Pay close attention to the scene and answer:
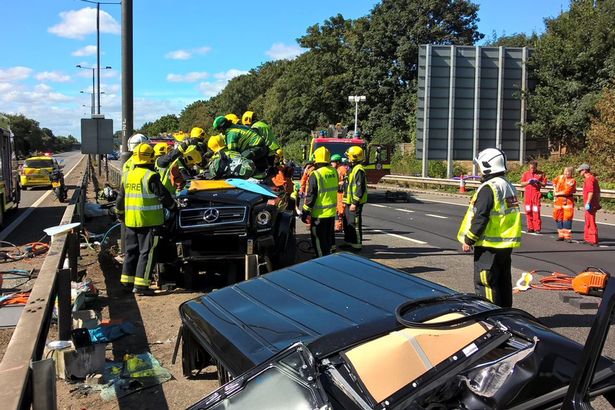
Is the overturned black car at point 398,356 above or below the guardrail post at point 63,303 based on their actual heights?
above

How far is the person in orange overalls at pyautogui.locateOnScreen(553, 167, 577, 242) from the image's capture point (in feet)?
39.8

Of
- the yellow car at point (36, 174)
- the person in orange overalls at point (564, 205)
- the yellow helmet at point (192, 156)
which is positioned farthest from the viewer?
the yellow car at point (36, 174)

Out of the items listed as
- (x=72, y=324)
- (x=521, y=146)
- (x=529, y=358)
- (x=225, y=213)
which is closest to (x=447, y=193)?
(x=521, y=146)

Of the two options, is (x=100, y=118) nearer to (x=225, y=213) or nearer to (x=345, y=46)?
(x=225, y=213)

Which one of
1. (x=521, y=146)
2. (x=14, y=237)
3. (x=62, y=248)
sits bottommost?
(x=14, y=237)

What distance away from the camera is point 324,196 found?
27.8 ft

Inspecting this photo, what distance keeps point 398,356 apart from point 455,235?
36.9 feet

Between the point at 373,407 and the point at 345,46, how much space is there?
191ft

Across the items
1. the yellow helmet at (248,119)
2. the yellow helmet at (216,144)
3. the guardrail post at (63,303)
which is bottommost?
the guardrail post at (63,303)

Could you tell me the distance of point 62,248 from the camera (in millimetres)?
5949

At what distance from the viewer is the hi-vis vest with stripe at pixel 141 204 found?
679 centimetres

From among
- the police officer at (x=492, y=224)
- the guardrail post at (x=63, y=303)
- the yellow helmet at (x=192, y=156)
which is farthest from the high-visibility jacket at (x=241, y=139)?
the police officer at (x=492, y=224)

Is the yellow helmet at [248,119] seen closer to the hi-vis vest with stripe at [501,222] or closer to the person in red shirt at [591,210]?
the hi-vis vest with stripe at [501,222]

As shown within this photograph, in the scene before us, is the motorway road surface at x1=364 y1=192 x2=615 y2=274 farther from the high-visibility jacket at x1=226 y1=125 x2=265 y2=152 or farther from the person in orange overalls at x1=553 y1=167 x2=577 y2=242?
the high-visibility jacket at x1=226 y1=125 x2=265 y2=152
